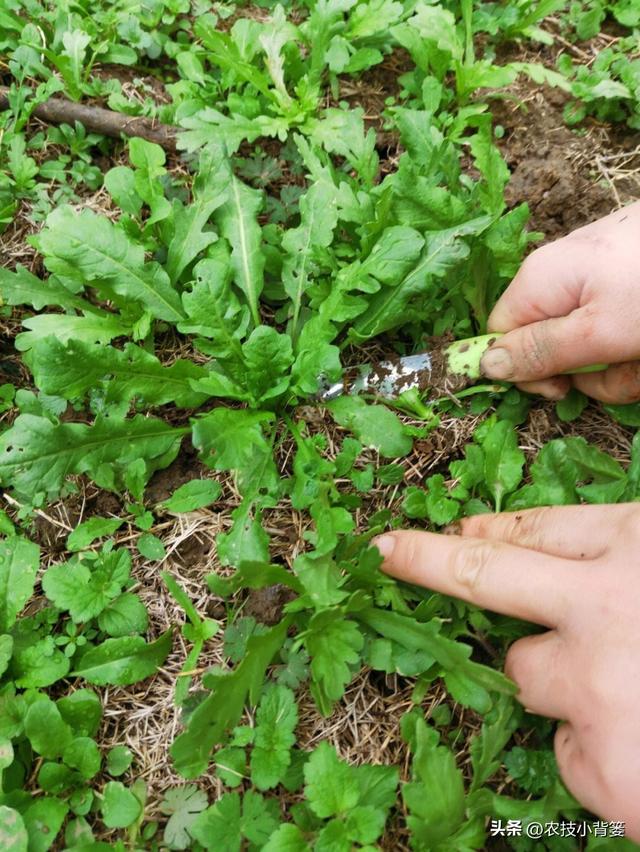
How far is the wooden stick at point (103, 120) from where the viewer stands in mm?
2414

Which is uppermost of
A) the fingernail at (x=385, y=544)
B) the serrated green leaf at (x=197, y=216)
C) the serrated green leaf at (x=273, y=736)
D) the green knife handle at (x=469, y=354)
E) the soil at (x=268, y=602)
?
the serrated green leaf at (x=197, y=216)

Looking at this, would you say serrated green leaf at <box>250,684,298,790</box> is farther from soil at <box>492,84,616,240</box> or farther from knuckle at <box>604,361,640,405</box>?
soil at <box>492,84,616,240</box>

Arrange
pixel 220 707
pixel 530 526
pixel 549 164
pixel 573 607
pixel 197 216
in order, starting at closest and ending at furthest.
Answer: pixel 573 607 → pixel 220 707 → pixel 530 526 → pixel 197 216 → pixel 549 164

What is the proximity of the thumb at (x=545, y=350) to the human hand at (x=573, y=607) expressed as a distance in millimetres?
419

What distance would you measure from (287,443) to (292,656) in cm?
65

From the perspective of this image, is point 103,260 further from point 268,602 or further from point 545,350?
point 545,350

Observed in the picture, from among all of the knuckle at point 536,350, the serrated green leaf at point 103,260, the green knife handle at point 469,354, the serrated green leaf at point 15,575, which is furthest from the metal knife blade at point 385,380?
the serrated green leaf at point 15,575

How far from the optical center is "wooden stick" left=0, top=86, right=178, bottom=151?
2414 millimetres

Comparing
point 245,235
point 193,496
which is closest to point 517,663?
point 193,496

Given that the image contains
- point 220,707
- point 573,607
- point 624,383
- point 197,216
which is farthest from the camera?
point 197,216

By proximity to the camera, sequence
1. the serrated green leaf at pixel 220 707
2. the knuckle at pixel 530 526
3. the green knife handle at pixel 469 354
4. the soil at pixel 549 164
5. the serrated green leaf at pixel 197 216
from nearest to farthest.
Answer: the serrated green leaf at pixel 220 707 < the knuckle at pixel 530 526 < the green knife handle at pixel 469 354 < the serrated green leaf at pixel 197 216 < the soil at pixel 549 164

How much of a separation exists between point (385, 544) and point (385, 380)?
56 centimetres

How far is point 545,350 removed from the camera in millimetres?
1865

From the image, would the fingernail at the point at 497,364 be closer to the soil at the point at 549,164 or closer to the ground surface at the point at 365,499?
the ground surface at the point at 365,499
